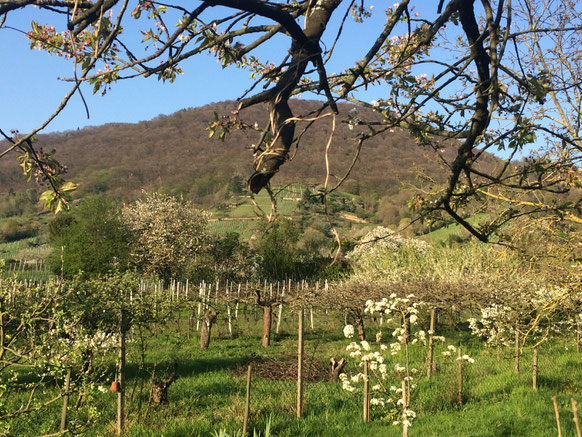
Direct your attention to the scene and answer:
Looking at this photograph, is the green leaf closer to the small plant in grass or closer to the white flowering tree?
the small plant in grass

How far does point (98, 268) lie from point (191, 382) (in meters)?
20.8

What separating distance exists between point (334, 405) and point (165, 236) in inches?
1022

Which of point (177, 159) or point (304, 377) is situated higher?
point (177, 159)

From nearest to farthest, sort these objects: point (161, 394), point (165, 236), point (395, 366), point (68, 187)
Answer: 1. point (68, 187)
2. point (395, 366)
3. point (161, 394)
4. point (165, 236)

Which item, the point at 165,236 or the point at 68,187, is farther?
the point at 165,236

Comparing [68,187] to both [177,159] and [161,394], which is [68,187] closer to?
[161,394]

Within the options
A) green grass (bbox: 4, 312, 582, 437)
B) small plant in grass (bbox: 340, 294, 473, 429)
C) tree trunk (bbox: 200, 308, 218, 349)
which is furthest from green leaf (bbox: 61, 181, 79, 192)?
tree trunk (bbox: 200, 308, 218, 349)

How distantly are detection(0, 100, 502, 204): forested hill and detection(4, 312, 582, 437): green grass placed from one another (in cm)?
4918

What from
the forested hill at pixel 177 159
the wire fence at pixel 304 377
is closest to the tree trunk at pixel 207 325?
the wire fence at pixel 304 377

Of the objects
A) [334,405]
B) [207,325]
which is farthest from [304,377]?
[207,325]

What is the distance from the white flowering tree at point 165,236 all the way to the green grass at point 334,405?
1923 cm

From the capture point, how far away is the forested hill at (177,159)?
3184 inches

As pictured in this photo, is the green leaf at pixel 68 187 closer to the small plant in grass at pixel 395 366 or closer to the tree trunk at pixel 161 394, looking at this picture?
the small plant in grass at pixel 395 366

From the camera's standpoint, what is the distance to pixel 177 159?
123 m
